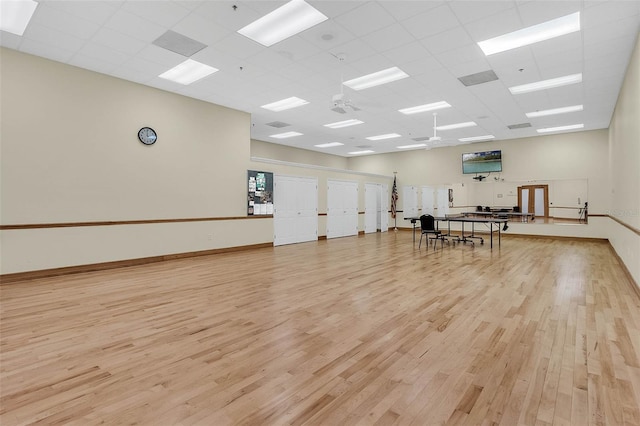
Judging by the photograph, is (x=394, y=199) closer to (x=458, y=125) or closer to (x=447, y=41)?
(x=458, y=125)

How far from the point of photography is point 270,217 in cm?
886

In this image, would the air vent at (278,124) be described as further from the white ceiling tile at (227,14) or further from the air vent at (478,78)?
the air vent at (478,78)

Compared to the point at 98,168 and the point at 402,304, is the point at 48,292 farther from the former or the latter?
the point at 402,304

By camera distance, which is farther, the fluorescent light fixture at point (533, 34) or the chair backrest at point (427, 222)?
the chair backrest at point (427, 222)

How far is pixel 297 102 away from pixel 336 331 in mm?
6156

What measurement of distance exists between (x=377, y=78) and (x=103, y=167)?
557 cm

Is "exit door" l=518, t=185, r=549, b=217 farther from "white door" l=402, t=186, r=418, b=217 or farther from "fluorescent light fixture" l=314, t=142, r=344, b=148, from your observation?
"fluorescent light fixture" l=314, t=142, r=344, b=148

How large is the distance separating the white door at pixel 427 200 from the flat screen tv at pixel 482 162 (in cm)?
167

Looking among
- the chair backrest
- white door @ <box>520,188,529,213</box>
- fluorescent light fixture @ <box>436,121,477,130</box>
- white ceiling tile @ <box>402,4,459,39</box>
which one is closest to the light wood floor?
the chair backrest

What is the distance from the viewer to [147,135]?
649 cm

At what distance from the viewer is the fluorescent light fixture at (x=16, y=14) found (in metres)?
4.02

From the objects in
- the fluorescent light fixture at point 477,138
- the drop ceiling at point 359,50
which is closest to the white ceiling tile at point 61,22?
the drop ceiling at point 359,50

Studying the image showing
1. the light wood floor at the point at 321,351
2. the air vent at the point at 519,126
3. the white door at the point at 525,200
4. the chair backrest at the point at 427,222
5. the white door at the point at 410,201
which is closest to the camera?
the light wood floor at the point at 321,351

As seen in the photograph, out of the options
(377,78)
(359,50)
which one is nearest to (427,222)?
(377,78)
